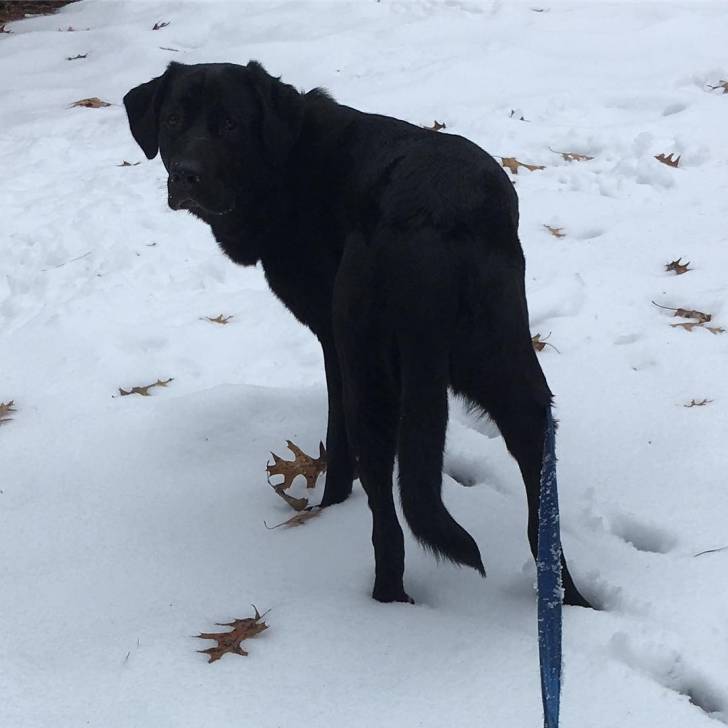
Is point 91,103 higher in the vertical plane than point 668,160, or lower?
higher

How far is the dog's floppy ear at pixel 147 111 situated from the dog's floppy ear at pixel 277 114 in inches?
12.0

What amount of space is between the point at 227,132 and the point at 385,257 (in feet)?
2.59

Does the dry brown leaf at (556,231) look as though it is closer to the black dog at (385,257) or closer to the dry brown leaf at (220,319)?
the dry brown leaf at (220,319)

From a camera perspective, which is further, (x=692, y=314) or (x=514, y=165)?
(x=514, y=165)

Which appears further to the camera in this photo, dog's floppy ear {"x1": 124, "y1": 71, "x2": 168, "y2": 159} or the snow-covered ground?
dog's floppy ear {"x1": 124, "y1": 71, "x2": 168, "y2": 159}

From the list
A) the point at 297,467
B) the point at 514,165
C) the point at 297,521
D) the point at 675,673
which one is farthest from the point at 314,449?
the point at 514,165

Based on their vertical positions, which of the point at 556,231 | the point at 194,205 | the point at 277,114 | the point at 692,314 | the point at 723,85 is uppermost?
the point at 277,114

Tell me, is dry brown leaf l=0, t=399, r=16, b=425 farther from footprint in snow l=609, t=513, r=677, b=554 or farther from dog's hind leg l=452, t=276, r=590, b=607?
footprint in snow l=609, t=513, r=677, b=554

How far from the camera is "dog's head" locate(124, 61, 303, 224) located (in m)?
2.53

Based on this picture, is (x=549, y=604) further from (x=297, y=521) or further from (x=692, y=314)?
(x=692, y=314)

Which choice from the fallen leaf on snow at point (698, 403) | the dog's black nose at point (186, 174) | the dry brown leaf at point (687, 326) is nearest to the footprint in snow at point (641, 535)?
the fallen leaf on snow at point (698, 403)

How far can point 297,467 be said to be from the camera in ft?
9.78

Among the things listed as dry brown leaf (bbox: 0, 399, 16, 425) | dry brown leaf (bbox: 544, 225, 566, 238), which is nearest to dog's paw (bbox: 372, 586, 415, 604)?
dry brown leaf (bbox: 0, 399, 16, 425)

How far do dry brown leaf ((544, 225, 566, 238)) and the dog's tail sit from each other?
109 inches
